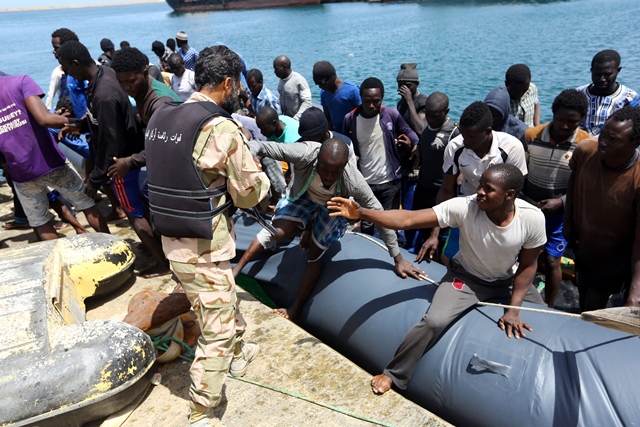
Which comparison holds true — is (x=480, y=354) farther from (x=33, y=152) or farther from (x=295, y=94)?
(x=295, y=94)

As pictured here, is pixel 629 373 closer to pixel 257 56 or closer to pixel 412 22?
pixel 257 56

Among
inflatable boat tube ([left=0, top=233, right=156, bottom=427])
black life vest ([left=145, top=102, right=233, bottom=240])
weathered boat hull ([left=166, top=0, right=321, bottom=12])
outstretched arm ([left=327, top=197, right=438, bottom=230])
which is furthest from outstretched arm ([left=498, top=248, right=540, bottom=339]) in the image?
weathered boat hull ([left=166, top=0, right=321, bottom=12])

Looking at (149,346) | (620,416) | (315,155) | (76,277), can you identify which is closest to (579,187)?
(620,416)

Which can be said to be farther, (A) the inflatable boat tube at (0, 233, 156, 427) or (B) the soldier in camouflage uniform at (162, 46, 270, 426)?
(A) the inflatable boat tube at (0, 233, 156, 427)

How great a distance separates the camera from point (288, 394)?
114 inches

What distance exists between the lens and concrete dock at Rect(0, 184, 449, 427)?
8.98 feet

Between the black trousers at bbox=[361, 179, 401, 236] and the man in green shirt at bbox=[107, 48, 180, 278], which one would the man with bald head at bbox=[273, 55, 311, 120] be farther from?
the man in green shirt at bbox=[107, 48, 180, 278]

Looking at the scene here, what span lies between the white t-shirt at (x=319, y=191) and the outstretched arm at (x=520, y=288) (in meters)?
1.27

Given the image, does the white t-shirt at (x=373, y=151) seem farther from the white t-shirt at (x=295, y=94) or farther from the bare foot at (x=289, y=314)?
the white t-shirt at (x=295, y=94)

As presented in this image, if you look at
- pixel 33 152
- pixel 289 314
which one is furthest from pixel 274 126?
pixel 33 152

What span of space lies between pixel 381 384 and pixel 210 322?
111cm

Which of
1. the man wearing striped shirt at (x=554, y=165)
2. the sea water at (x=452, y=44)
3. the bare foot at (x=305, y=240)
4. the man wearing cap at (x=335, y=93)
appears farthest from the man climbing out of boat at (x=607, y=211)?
the sea water at (x=452, y=44)

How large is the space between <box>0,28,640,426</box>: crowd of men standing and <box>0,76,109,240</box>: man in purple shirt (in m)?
0.01

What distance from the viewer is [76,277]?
12.4ft
